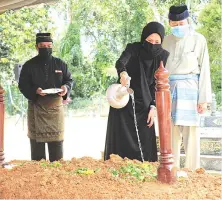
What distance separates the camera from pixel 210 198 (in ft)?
5.33

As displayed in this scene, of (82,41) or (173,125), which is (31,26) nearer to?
(82,41)

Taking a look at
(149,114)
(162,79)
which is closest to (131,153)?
(149,114)

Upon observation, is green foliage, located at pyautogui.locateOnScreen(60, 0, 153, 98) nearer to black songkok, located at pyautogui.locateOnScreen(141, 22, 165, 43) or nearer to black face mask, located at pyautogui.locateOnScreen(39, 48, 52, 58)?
black face mask, located at pyautogui.locateOnScreen(39, 48, 52, 58)

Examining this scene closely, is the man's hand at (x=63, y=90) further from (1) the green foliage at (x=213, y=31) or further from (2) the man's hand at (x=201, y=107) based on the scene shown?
(1) the green foliage at (x=213, y=31)

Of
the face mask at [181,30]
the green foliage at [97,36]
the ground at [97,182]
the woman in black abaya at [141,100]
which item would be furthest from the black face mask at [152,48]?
the green foliage at [97,36]

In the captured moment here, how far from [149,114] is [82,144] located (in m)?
4.29

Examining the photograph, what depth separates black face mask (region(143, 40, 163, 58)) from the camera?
2637 mm

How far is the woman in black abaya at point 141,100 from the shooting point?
8.65 ft

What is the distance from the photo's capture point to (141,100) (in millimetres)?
2646

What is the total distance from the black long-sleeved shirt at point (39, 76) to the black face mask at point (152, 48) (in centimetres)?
107

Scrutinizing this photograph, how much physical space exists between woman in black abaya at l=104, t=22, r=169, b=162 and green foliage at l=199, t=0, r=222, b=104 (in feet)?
12.5

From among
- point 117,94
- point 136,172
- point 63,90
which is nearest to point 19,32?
point 63,90

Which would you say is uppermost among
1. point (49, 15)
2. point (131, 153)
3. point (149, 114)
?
point (49, 15)

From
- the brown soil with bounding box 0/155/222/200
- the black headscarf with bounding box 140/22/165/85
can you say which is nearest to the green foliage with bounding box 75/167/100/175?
the brown soil with bounding box 0/155/222/200
